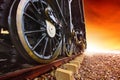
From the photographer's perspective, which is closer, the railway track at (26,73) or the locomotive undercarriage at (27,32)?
the railway track at (26,73)

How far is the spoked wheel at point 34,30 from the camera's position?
2570 mm

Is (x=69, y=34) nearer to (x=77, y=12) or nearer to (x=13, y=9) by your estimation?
(x=13, y=9)

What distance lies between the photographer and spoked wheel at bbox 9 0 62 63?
257 cm

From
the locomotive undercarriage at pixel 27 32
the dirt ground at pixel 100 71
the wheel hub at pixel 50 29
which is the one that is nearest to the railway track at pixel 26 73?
the locomotive undercarriage at pixel 27 32

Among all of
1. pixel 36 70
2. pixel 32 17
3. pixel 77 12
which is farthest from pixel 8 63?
pixel 77 12

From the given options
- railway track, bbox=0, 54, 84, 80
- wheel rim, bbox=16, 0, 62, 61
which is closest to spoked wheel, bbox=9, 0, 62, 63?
wheel rim, bbox=16, 0, 62, 61

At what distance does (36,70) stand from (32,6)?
1141 millimetres

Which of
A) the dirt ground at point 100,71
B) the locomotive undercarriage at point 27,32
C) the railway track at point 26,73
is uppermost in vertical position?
the locomotive undercarriage at point 27,32

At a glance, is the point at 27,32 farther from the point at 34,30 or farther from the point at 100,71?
the point at 100,71

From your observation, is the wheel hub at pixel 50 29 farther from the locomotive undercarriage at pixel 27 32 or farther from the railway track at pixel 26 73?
Answer: the railway track at pixel 26 73

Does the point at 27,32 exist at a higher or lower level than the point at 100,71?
higher

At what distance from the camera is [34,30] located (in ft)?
10.3

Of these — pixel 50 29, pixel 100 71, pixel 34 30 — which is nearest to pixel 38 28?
pixel 34 30

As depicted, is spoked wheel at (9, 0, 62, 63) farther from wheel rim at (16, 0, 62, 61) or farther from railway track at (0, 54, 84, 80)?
railway track at (0, 54, 84, 80)
